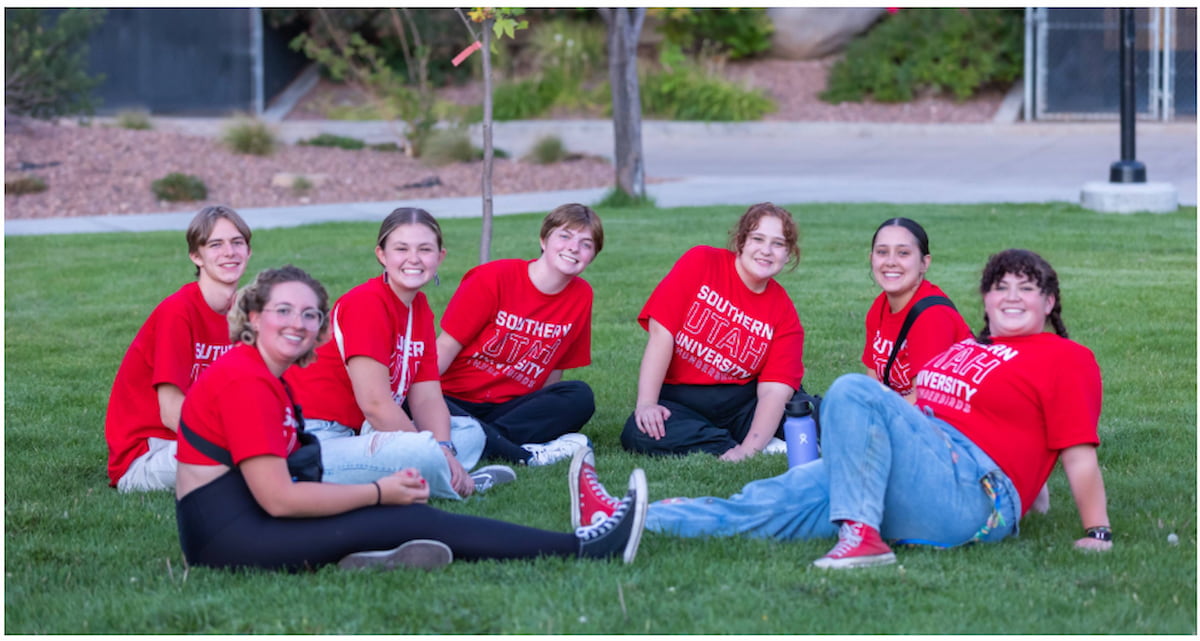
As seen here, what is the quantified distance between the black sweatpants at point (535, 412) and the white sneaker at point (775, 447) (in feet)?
2.56

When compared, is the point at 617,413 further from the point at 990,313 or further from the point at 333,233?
the point at 333,233

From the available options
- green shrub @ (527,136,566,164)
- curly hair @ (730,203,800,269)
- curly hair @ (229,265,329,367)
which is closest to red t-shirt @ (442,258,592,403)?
curly hair @ (730,203,800,269)

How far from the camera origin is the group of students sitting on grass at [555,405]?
12.4 feet

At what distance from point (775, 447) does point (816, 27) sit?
2148cm

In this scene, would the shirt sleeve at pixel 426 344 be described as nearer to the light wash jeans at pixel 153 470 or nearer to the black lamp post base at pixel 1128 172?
the light wash jeans at pixel 153 470

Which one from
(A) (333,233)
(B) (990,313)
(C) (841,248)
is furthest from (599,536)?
(A) (333,233)

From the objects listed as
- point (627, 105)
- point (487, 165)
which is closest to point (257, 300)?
point (487, 165)

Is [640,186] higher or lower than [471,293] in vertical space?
higher

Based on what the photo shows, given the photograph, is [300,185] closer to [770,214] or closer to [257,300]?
[770,214]

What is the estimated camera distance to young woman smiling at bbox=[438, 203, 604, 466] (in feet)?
17.7

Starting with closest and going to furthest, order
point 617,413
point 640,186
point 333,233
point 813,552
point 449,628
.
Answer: point 449,628 → point 813,552 → point 617,413 → point 333,233 → point 640,186

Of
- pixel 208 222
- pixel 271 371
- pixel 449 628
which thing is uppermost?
pixel 208 222

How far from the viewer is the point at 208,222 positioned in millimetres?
4820

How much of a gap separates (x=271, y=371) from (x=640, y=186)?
37.3 feet
